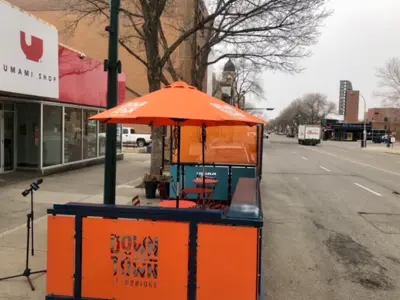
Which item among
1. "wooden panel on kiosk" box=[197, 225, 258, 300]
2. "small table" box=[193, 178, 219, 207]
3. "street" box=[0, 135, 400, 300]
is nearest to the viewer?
"wooden panel on kiosk" box=[197, 225, 258, 300]

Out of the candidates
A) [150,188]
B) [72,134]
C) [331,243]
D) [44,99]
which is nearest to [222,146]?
[150,188]

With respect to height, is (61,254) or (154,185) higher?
(61,254)

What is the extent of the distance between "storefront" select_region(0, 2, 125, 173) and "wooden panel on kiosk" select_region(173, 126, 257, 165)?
482 cm

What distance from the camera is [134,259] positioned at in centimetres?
396

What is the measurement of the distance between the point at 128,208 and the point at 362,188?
1186 cm

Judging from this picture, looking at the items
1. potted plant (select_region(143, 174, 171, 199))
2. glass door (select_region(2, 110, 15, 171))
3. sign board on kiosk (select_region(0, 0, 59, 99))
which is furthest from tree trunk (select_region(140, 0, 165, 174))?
glass door (select_region(2, 110, 15, 171))

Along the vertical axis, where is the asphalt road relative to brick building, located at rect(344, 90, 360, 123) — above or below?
below

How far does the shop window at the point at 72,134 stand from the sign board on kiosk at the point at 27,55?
2.99 metres


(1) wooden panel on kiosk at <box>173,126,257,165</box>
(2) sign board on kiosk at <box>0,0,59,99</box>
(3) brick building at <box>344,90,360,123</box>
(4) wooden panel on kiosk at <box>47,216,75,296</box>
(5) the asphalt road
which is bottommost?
(5) the asphalt road

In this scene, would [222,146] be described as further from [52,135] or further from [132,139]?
[132,139]

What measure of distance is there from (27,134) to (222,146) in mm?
7887

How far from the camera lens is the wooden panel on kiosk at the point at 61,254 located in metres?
4.06

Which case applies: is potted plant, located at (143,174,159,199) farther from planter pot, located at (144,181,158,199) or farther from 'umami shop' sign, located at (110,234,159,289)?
'umami shop' sign, located at (110,234,159,289)

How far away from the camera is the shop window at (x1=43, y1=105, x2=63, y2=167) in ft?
48.0
